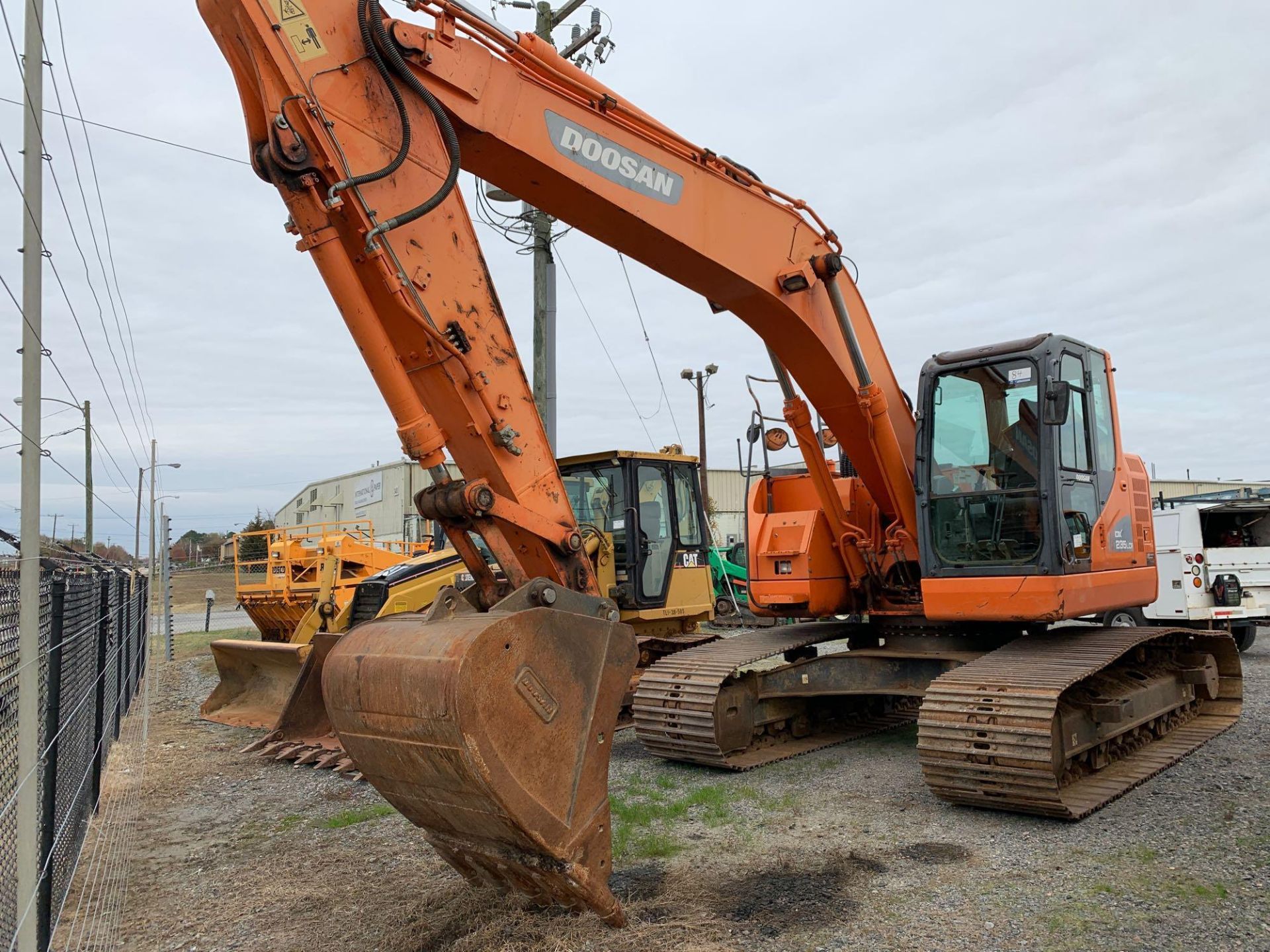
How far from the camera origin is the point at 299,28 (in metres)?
3.82

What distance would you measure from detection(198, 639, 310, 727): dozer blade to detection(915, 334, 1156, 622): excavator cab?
5680 mm

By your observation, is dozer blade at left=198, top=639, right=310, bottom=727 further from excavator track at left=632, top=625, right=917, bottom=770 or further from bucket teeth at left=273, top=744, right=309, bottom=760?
excavator track at left=632, top=625, right=917, bottom=770

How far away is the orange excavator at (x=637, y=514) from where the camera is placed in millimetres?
3678

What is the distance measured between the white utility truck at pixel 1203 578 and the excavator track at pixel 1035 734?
612cm

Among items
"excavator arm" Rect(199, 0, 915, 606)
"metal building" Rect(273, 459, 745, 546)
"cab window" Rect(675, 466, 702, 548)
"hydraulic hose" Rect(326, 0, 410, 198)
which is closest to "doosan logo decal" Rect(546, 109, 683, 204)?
"excavator arm" Rect(199, 0, 915, 606)

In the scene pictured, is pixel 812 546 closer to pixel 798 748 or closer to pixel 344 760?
pixel 798 748

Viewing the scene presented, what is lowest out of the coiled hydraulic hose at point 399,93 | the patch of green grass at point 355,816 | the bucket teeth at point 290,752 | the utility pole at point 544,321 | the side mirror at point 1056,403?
the patch of green grass at point 355,816

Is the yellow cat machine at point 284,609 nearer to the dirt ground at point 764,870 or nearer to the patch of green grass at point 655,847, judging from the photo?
the dirt ground at point 764,870

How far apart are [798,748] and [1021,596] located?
2266 mm

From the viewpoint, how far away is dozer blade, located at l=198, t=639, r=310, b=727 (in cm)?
926

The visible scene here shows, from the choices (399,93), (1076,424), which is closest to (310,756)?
(399,93)

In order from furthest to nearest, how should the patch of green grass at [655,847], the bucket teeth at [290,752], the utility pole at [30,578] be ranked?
the bucket teeth at [290,752], the patch of green grass at [655,847], the utility pole at [30,578]

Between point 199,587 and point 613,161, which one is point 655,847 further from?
point 199,587

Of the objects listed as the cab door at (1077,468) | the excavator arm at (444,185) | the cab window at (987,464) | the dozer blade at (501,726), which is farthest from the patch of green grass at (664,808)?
the cab door at (1077,468)
